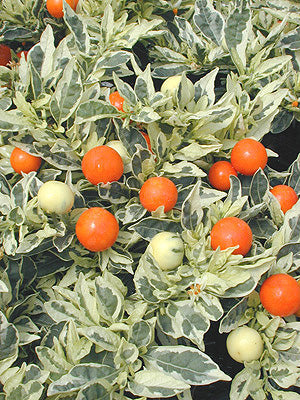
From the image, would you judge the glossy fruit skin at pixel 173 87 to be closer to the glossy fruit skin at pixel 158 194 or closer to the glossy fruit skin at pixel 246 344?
the glossy fruit skin at pixel 158 194

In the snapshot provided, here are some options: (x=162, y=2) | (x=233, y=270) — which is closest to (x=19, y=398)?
(x=233, y=270)

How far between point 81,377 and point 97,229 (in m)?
0.31

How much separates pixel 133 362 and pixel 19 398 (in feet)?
0.80

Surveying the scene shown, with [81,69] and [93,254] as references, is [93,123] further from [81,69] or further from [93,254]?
[93,254]

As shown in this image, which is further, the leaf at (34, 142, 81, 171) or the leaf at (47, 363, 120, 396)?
the leaf at (34, 142, 81, 171)

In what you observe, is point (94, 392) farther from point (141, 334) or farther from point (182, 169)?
point (182, 169)

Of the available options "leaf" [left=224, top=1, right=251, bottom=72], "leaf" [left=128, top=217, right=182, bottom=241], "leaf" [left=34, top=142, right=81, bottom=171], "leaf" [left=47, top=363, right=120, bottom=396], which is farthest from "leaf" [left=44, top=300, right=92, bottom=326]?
"leaf" [left=224, top=1, right=251, bottom=72]

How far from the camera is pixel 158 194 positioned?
3.29 ft

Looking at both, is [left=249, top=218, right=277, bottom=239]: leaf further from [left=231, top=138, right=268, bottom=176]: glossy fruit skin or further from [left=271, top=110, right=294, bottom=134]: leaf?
[left=271, top=110, right=294, bottom=134]: leaf

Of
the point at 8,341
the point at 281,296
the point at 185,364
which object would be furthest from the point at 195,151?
the point at 8,341

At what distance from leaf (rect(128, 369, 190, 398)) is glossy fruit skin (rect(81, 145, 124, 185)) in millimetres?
449

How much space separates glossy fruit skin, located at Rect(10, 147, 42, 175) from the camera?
44.2 inches

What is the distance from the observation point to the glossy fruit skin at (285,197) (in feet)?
3.76

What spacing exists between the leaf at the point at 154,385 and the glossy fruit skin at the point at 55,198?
40 cm
